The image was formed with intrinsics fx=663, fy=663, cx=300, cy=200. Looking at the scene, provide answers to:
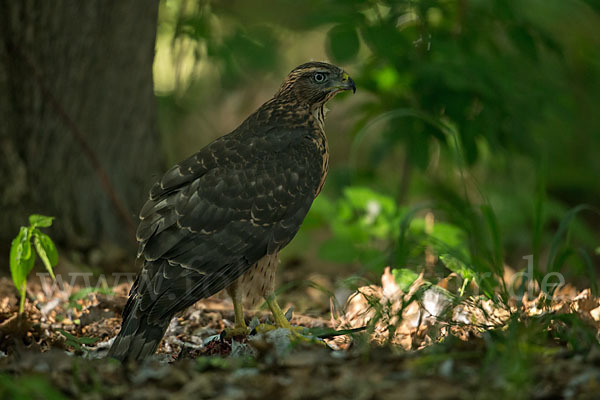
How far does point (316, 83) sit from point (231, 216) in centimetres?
112

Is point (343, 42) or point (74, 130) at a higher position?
point (343, 42)

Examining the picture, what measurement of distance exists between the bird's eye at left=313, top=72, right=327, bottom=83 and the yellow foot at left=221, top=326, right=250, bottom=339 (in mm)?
1621

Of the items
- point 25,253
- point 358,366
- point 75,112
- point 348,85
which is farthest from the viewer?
point 75,112

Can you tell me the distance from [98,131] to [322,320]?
7.75ft

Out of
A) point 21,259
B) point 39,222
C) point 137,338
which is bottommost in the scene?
point 137,338

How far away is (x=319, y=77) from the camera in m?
4.20

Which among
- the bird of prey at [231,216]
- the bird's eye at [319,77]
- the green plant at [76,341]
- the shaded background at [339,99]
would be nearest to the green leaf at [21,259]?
the green plant at [76,341]

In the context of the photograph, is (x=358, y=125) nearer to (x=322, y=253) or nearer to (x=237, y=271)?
(x=322, y=253)

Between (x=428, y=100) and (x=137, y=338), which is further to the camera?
(x=428, y=100)

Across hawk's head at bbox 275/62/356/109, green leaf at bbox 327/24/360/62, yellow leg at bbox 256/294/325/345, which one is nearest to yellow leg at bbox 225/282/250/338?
yellow leg at bbox 256/294/325/345

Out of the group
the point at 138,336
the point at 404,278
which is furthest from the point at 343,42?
the point at 138,336

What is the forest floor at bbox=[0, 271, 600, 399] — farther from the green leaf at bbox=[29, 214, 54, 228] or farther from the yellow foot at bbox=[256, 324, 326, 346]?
the green leaf at bbox=[29, 214, 54, 228]

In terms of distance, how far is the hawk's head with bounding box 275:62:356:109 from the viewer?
4.18 metres

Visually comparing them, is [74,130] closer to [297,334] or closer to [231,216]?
[231,216]
